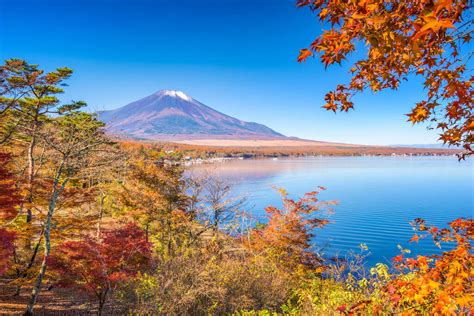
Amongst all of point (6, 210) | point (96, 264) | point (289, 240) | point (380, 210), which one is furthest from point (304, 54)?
point (380, 210)

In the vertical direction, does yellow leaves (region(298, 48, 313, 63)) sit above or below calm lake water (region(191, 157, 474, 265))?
above

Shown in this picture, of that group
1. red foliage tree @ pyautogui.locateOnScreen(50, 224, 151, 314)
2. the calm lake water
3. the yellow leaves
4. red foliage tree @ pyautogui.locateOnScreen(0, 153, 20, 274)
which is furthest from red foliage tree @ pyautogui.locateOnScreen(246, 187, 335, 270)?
the yellow leaves

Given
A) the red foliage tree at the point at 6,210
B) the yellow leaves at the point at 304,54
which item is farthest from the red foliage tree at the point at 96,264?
the yellow leaves at the point at 304,54

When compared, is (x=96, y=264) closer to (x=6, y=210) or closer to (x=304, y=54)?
(x=6, y=210)

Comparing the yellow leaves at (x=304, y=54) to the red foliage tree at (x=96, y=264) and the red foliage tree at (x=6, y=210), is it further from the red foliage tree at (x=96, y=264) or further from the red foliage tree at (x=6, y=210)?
the red foliage tree at (x=6, y=210)

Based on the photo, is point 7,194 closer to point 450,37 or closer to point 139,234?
point 139,234

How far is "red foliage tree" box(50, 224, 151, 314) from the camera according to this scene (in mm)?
8469

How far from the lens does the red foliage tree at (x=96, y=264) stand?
847cm

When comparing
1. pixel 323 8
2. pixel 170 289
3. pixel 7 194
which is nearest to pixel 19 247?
pixel 7 194

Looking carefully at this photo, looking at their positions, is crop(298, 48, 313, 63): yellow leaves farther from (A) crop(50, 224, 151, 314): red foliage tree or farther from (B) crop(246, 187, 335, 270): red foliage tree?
(B) crop(246, 187, 335, 270): red foliage tree

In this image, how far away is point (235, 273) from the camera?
28.3ft

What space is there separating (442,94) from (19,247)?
60.7ft

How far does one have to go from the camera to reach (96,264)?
27.8 feet

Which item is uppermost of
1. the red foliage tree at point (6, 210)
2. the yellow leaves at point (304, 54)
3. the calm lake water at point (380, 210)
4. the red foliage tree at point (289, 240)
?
the yellow leaves at point (304, 54)
